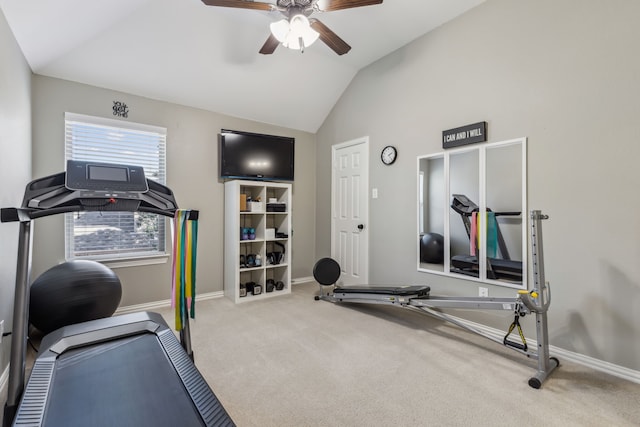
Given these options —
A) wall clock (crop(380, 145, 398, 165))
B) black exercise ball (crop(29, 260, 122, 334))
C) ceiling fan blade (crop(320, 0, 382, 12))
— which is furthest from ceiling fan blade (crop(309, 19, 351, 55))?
black exercise ball (crop(29, 260, 122, 334))

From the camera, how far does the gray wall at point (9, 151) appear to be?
6.45 feet

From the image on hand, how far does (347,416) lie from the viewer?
1711 millimetres

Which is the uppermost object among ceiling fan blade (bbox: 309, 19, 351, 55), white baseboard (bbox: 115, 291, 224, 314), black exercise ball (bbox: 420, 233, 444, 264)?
ceiling fan blade (bbox: 309, 19, 351, 55)

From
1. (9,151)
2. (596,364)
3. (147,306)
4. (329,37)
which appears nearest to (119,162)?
(9,151)

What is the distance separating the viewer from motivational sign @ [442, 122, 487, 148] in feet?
9.30

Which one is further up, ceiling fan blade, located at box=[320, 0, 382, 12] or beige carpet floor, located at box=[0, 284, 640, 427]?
ceiling fan blade, located at box=[320, 0, 382, 12]

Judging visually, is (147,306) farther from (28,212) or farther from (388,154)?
(388,154)

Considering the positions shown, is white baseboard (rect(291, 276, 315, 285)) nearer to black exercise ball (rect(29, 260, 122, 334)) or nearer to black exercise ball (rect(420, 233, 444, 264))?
black exercise ball (rect(420, 233, 444, 264))

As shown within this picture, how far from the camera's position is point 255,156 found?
4.24 m

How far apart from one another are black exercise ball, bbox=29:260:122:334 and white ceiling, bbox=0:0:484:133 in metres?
1.89

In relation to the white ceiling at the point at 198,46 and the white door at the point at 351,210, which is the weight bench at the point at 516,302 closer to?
the white door at the point at 351,210

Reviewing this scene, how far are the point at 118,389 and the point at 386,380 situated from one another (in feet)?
5.20

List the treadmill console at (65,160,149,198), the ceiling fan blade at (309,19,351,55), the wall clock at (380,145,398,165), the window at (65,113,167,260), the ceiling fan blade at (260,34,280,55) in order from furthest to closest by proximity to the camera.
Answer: the wall clock at (380,145,398,165) < the window at (65,113,167,260) < the ceiling fan blade at (260,34,280,55) < the ceiling fan blade at (309,19,351,55) < the treadmill console at (65,160,149,198)

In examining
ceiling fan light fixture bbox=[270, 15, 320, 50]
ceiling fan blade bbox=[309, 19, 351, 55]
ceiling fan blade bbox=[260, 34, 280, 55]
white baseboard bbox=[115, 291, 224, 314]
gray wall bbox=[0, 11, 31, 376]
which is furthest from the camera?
white baseboard bbox=[115, 291, 224, 314]
